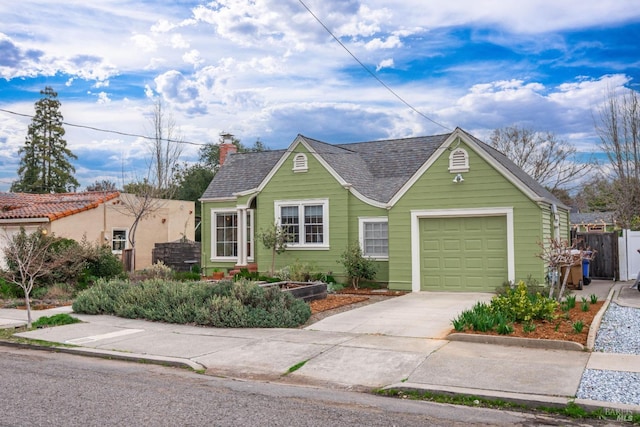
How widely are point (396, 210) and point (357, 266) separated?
2243 millimetres

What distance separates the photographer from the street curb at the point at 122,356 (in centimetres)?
872

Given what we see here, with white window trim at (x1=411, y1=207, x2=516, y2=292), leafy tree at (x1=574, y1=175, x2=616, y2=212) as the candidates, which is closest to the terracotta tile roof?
white window trim at (x1=411, y1=207, x2=516, y2=292)

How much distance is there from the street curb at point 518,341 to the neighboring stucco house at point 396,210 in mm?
6918

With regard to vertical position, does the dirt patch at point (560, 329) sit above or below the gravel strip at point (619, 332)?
above

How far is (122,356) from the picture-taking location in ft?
30.3

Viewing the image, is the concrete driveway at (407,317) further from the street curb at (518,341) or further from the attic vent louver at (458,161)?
the attic vent louver at (458,161)

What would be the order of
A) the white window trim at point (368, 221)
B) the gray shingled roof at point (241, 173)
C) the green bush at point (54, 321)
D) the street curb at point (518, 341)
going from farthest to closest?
the gray shingled roof at point (241, 173), the white window trim at point (368, 221), the green bush at point (54, 321), the street curb at point (518, 341)

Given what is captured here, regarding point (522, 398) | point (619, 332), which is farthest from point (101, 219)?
point (522, 398)

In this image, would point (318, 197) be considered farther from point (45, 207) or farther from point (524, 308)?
point (45, 207)

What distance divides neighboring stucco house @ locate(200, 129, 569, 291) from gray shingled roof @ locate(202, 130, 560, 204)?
0.05 m

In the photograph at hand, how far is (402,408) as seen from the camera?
6.50 meters

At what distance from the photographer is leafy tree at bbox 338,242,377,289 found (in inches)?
727

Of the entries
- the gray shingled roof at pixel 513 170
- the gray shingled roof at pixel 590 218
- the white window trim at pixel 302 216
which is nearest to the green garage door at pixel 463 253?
the gray shingled roof at pixel 513 170

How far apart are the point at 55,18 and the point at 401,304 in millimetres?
12837
